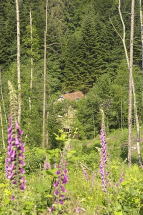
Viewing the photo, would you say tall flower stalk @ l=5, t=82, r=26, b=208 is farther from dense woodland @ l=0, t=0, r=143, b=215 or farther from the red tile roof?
the red tile roof

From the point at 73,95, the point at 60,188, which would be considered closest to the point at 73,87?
the point at 73,95

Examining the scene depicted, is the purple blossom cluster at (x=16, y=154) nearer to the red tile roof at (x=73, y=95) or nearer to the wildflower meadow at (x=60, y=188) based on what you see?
the wildflower meadow at (x=60, y=188)

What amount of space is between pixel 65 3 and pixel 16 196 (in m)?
82.4

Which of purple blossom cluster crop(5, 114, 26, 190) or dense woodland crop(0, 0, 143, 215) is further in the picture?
dense woodland crop(0, 0, 143, 215)

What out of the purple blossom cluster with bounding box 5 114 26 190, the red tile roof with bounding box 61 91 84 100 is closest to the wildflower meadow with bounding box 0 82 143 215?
the purple blossom cluster with bounding box 5 114 26 190

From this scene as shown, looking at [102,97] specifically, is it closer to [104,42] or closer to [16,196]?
[104,42]

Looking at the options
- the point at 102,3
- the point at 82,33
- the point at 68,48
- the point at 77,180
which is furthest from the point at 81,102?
the point at 102,3

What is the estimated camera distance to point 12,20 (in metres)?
54.8

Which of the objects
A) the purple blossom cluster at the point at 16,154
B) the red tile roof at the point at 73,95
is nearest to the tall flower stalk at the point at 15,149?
the purple blossom cluster at the point at 16,154

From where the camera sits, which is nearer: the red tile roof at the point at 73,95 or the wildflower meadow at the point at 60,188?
the wildflower meadow at the point at 60,188

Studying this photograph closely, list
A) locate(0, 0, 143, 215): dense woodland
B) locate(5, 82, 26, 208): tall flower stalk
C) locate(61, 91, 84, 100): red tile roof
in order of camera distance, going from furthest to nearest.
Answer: locate(61, 91, 84, 100): red tile roof → locate(0, 0, 143, 215): dense woodland → locate(5, 82, 26, 208): tall flower stalk

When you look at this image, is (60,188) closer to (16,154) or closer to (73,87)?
(16,154)

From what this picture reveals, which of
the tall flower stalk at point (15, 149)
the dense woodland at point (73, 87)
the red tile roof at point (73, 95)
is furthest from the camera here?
the red tile roof at point (73, 95)

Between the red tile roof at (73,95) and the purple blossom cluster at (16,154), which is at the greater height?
the red tile roof at (73,95)
